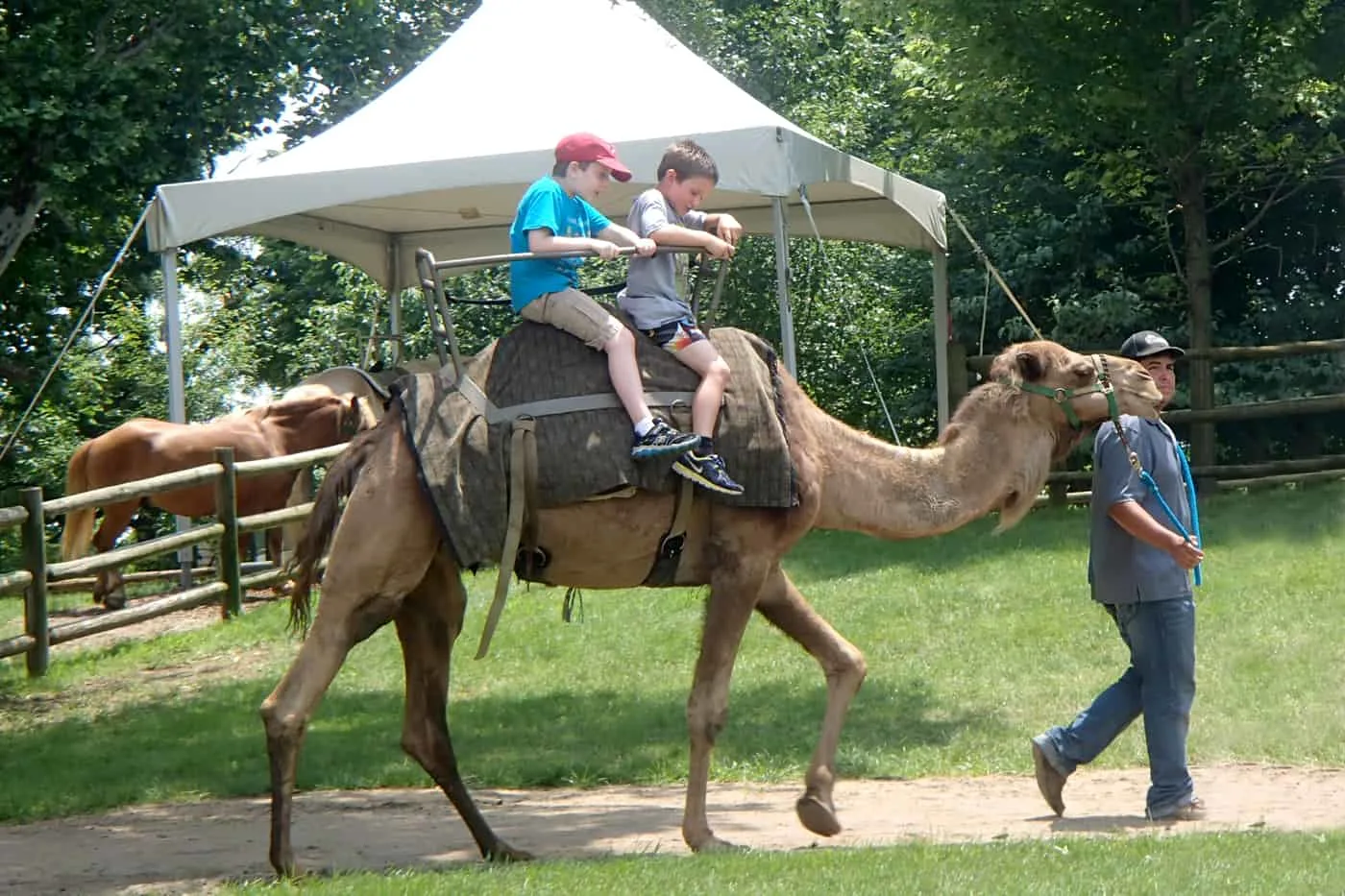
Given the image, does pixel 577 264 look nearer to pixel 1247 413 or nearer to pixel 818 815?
pixel 818 815

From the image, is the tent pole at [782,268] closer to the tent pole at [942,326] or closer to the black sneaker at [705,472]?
the tent pole at [942,326]

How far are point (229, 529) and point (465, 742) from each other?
548 centimetres

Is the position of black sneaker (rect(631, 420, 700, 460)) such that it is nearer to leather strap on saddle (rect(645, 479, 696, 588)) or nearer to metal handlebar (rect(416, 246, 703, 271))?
leather strap on saddle (rect(645, 479, 696, 588))

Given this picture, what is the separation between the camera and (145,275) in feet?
70.1

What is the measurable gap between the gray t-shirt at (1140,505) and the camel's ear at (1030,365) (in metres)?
0.38

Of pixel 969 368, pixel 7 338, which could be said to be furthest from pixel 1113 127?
pixel 7 338

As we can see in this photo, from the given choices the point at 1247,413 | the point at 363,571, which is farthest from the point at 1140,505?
the point at 1247,413

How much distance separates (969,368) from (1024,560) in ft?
13.6

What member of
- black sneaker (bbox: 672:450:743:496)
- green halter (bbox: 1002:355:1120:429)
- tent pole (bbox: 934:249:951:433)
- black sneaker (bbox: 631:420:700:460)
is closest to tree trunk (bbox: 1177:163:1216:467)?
tent pole (bbox: 934:249:951:433)

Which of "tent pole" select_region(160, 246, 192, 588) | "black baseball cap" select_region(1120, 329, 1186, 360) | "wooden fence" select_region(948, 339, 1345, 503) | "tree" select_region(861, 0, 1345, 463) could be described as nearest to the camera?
"black baseball cap" select_region(1120, 329, 1186, 360)

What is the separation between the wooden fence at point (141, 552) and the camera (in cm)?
1265

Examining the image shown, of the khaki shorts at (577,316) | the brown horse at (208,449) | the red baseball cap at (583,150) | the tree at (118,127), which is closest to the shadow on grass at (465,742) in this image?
the khaki shorts at (577,316)

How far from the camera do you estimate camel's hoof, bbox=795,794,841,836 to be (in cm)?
737

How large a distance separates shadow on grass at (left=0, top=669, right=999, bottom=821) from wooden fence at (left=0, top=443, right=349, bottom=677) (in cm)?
142
